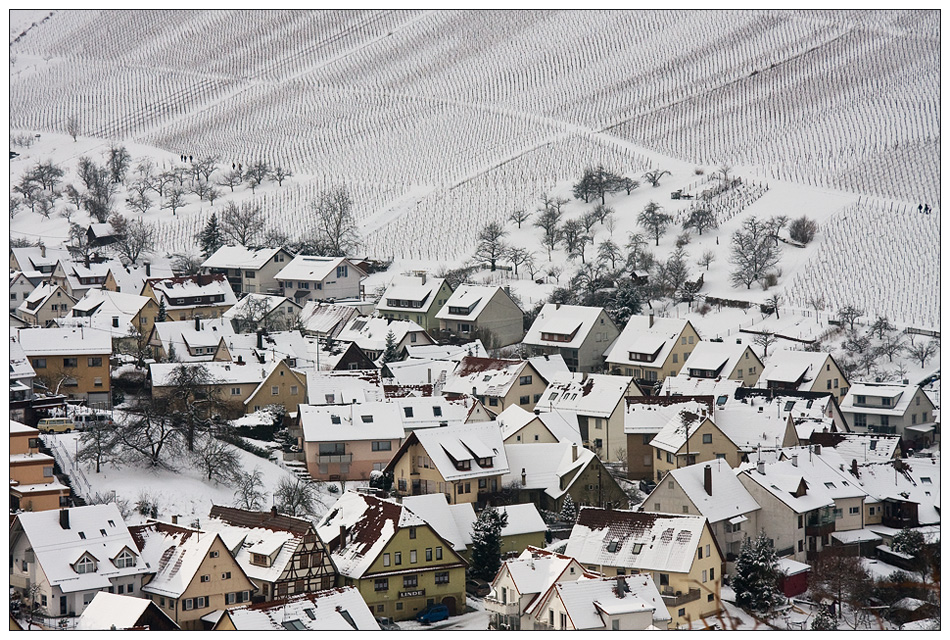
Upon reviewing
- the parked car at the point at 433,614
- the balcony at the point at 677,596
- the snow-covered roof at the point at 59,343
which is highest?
the snow-covered roof at the point at 59,343

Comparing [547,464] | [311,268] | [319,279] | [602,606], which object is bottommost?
[547,464]

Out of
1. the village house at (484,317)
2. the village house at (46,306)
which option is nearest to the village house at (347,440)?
the village house at (484,317)

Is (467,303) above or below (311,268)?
below

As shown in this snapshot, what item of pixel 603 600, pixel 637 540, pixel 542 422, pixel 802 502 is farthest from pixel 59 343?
pixel 603 600

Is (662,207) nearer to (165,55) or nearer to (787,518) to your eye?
(787,518)

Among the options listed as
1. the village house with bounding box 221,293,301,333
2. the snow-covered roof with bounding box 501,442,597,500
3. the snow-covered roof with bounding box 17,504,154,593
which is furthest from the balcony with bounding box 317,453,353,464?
the village house with bounding box 221,293,301,333

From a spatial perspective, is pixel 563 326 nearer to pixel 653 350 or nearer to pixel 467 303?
pixel 653 350

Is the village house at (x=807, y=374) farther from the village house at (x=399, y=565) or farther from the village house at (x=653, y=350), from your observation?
the village house at (x=399, y=565)

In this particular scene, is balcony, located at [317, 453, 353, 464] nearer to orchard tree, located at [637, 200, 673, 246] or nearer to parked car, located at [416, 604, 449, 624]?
parked car, located at [416, 604, 449, 624]
